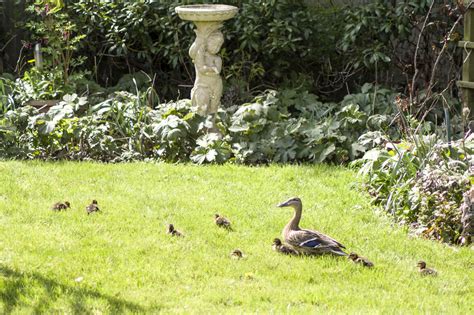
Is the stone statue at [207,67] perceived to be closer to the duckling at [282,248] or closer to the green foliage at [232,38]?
the green foliage at [232,38]

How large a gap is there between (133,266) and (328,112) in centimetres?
490

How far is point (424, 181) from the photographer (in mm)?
8336

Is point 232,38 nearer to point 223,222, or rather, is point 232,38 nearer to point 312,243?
point 223,222

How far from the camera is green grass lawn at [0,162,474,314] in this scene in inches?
255

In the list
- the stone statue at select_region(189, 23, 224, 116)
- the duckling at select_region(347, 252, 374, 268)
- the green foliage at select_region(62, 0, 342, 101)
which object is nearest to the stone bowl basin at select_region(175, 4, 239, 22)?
the stone statue at select_region(189, 23, 224, 116)

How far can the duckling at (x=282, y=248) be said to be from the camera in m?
7.41

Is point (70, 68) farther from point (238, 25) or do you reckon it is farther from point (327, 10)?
point (327, 10)

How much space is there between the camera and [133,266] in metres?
7.10

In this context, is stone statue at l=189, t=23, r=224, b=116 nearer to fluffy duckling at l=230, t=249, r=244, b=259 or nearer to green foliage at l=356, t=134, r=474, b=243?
green foliage at l=356, t=134, r=474, b=243

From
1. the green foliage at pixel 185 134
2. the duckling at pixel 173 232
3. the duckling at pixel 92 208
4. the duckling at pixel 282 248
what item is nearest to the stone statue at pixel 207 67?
the green foliage at pixel 185 134

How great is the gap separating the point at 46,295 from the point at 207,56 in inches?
198

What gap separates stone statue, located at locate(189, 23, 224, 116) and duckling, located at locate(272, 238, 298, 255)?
12.3 ft

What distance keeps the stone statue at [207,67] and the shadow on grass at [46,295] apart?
4.49 meters

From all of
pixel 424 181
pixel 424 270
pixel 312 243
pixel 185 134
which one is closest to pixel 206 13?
pixel 185 134
